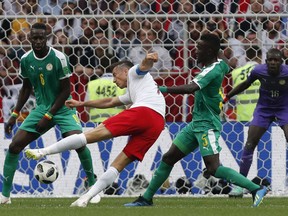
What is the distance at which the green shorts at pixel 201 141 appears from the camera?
9539mm

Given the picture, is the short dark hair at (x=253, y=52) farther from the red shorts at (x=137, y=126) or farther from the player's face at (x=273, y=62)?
the red shorts at (x=137, y=126)

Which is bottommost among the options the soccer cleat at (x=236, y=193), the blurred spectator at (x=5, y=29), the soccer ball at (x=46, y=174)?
the soccer cleat at (x=236, y=193)

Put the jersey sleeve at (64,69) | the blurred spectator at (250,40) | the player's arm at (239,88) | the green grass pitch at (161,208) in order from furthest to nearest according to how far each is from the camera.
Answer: the blurred spectator at (250,40) → the player's arm at (239,88) → the jersey sleeve at (64,69) → the green grass pitch at (161,208)

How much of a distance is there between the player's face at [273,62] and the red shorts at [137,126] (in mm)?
2340

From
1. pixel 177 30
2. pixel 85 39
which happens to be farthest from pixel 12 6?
pixel 177 30

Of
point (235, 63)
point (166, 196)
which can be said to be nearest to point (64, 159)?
point (166, 196)

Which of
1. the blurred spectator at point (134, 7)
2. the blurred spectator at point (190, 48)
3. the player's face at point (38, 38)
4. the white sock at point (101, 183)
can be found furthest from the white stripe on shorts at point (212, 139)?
the blurred spectator at point (134, 7)

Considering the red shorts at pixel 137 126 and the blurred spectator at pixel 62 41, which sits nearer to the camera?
the red shorts at pixel 137 126

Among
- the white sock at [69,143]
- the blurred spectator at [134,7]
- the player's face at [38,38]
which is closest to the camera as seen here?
the white sock at [69,143]

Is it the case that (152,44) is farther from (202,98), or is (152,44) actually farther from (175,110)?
(202,98)

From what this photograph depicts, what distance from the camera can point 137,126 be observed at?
909cm

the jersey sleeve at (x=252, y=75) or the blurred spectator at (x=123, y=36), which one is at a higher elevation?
the blurred spectator at (x=123, y=36)

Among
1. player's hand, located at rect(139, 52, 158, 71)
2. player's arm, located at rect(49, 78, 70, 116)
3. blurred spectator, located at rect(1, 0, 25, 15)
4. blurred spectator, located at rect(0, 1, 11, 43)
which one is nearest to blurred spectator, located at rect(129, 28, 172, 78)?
blurred spectator, located at rect(0, 1, 11, 43)

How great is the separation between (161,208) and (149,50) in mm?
3182
